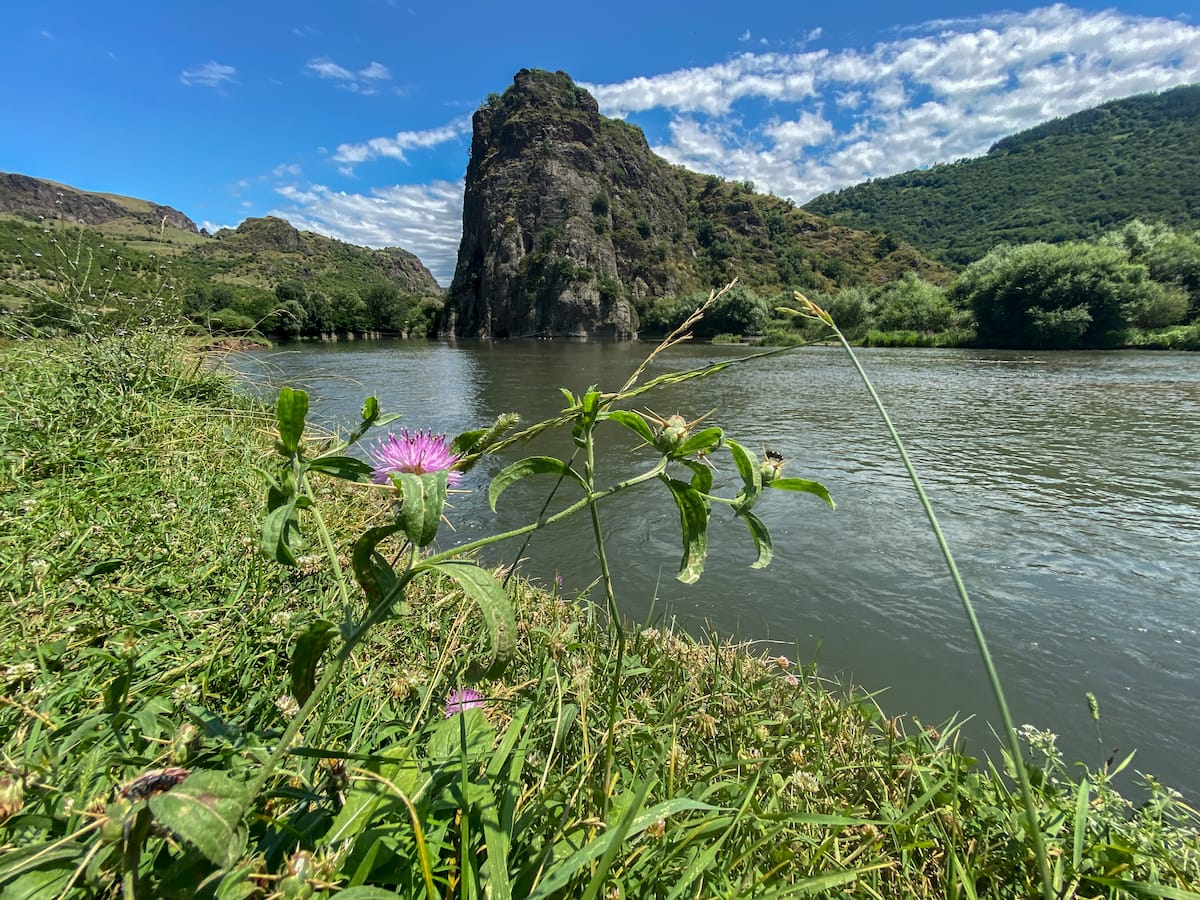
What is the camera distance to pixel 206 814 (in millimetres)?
494

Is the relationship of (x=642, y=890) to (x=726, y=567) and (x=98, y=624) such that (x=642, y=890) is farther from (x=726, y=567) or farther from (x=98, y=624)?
(x=726, y=567)

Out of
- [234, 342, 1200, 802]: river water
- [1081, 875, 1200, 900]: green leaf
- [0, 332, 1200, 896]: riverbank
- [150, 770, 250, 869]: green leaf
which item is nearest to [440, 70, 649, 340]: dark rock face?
[234, 342, 1200, 802]: river water

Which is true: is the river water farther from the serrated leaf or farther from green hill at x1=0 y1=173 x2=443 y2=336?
green hill at x1=0 y1=173 x2=443 y2=336

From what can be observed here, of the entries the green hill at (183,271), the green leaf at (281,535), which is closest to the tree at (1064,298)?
the green hill at (183,271)

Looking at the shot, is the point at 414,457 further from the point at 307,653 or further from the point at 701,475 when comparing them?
the point at 701,475

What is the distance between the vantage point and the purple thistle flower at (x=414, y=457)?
3.02ft

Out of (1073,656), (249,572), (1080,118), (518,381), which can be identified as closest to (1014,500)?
(1073,656)

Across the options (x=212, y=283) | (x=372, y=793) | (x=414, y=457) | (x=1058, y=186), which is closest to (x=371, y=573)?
(x=414, y=457)

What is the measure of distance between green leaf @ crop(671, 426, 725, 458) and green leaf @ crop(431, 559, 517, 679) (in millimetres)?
404

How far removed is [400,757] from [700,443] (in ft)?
2.69

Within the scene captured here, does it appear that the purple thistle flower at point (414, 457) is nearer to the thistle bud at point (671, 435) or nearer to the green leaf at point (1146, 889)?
the thistle bud at point (671, 435)

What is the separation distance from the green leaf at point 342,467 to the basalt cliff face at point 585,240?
71.1m

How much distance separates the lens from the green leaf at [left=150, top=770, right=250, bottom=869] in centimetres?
48

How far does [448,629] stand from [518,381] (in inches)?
794
